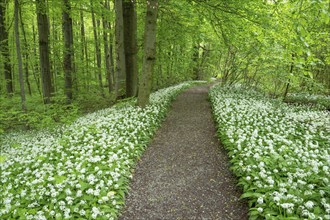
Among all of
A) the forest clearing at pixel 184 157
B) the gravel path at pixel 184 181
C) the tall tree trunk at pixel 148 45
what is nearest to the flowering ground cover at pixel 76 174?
the forest clearing at pixel 184 157

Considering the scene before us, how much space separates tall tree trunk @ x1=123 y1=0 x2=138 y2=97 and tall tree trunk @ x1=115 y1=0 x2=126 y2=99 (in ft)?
1.34

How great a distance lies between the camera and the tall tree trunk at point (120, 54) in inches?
455

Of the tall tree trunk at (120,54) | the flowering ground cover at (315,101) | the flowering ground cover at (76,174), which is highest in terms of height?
the tall tree trunk at (120,54)

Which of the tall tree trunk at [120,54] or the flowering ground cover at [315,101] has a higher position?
the tall tree trunk at [120,54]

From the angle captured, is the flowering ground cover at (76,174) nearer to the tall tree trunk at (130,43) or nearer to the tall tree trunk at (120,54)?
the tall tree trunk at (120,54)

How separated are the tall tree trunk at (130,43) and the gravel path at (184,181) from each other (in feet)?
17.1

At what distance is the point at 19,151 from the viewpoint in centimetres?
770

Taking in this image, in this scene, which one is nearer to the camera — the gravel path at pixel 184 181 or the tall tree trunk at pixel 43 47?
the gravel path at pixel 184 181

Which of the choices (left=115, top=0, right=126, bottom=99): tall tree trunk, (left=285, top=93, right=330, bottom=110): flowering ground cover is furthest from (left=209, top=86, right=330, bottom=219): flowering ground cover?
(left=115, top=0, right=126, bottom=99): tall tree trunk

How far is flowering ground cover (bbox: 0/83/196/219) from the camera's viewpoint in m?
4.21

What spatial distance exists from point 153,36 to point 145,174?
649 centimetres

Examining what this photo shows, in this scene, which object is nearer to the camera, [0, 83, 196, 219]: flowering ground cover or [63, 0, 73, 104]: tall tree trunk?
[0, 83, 196, 219]: flowering ground cover

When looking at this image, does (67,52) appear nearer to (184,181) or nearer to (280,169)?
(184,181)

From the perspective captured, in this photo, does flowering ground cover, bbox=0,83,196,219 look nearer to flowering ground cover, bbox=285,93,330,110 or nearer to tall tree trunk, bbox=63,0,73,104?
tall tree trunk, bbox=63,0,73,104
